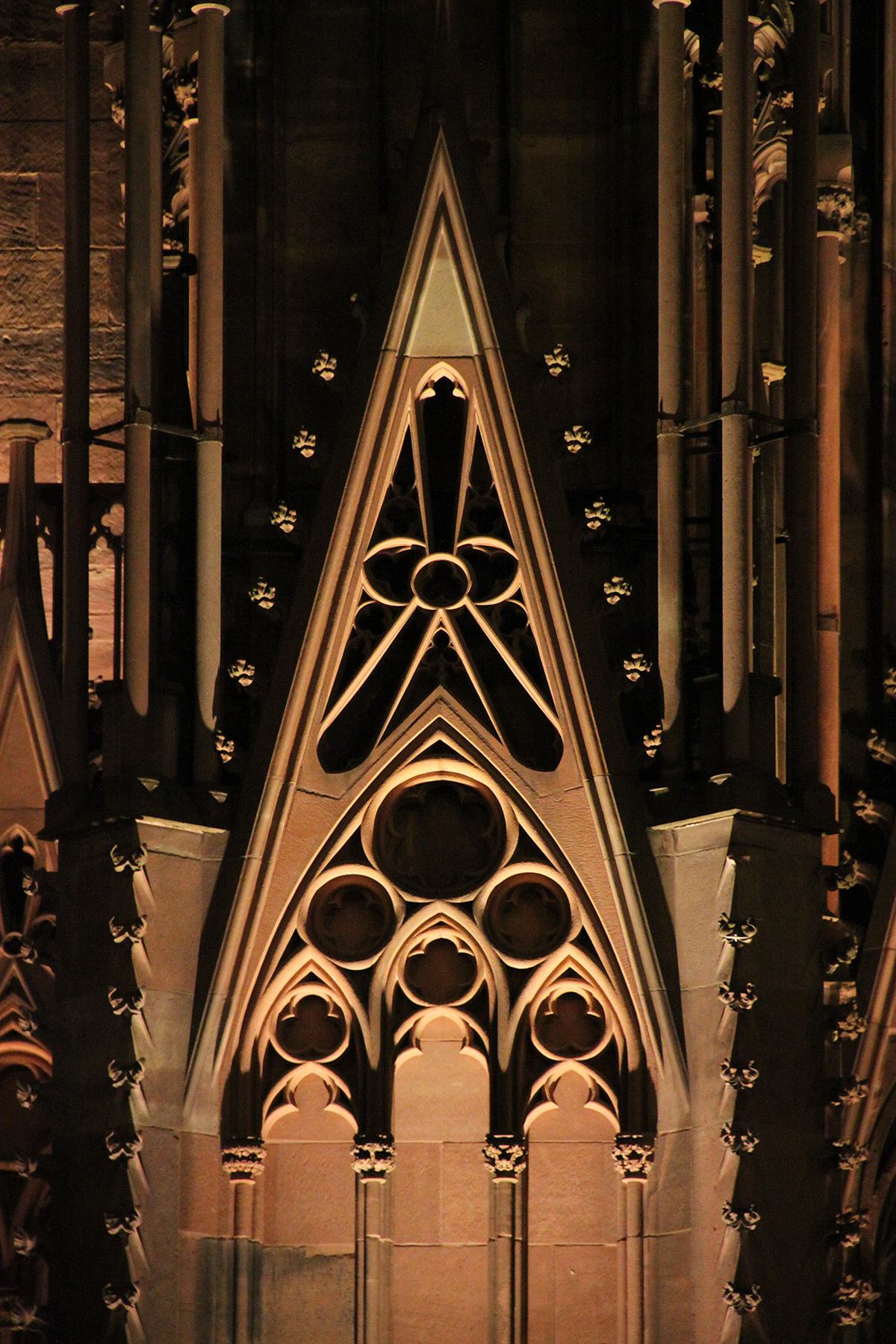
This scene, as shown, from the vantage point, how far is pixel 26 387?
1423 centimetres

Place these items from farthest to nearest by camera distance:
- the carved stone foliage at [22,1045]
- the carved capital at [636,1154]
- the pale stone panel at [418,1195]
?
the carved stone foliage at [22,1045]
the pale stone panel at [418,1195]
the carved capital at [636,1154]

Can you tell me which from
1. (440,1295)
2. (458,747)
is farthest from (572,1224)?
(458,747)

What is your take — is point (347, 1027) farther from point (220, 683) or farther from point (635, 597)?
point (635, 597)

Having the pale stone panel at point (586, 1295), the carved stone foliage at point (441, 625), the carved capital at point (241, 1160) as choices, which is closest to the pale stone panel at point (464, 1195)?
the pale stone panel at point (586, 1295)

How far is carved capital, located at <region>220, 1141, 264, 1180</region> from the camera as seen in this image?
1220cm

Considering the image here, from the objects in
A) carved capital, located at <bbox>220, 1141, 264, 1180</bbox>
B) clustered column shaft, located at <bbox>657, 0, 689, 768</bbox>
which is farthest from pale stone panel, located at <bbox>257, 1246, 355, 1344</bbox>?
clustered column shaft, located at <bbox>657, 0, 689, 768</bbox>

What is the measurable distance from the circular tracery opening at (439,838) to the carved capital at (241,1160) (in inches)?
44.1

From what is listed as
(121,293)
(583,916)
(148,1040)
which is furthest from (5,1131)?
(121,293)

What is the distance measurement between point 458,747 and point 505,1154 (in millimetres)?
1526

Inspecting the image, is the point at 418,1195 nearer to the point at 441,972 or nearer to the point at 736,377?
the point at 441,972

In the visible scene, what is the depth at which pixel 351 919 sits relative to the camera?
1248cm

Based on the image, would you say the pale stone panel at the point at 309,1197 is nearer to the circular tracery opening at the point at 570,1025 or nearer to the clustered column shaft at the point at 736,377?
the circular tracery opening at the point at 570,1025

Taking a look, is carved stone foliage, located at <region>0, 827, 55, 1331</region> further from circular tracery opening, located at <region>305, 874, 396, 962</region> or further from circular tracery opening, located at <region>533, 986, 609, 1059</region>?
circular tracery opening, located at <region>533, 986, 609, 1059</region>

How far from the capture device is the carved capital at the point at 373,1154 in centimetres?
1224
